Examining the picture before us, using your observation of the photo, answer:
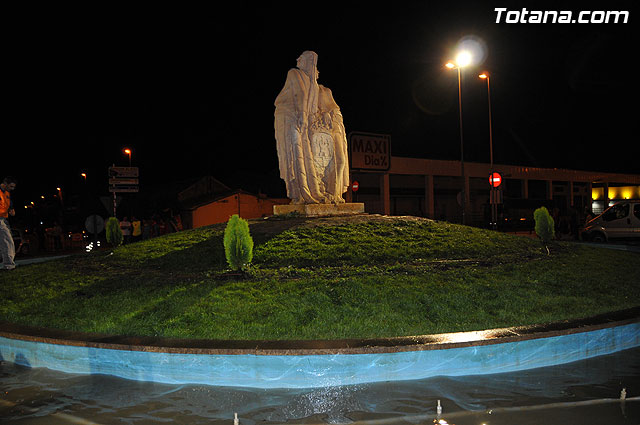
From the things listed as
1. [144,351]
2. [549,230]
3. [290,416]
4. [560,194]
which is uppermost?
[560,194]

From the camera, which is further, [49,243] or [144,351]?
[49,243]

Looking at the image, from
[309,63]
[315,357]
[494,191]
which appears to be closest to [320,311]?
[315,357]

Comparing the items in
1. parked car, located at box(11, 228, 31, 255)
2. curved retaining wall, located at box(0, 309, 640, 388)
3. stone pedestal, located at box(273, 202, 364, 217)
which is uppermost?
stone pedestal, located at box(273, 202, 364, 217)

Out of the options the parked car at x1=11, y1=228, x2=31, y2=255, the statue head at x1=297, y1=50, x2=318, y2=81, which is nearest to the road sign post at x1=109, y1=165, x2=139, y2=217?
the parked car at x1=11, y1=228, x2=31, y2=255

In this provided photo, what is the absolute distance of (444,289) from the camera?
776cm

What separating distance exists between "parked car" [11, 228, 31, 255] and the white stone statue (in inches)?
412

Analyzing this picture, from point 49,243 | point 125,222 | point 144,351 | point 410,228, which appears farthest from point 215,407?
point 49,243

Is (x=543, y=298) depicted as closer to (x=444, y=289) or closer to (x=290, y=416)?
(x=444, y=289)

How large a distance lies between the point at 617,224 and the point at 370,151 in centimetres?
1567

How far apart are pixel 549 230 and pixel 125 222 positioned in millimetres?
14721

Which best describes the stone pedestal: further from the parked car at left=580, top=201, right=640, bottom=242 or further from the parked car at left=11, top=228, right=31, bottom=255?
the parked car at left=580, top=201, right=640, bottom=242

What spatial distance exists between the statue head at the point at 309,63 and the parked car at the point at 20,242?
11.7 metres

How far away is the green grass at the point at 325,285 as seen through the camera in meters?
6.54

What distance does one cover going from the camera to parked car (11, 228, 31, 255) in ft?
62.1
